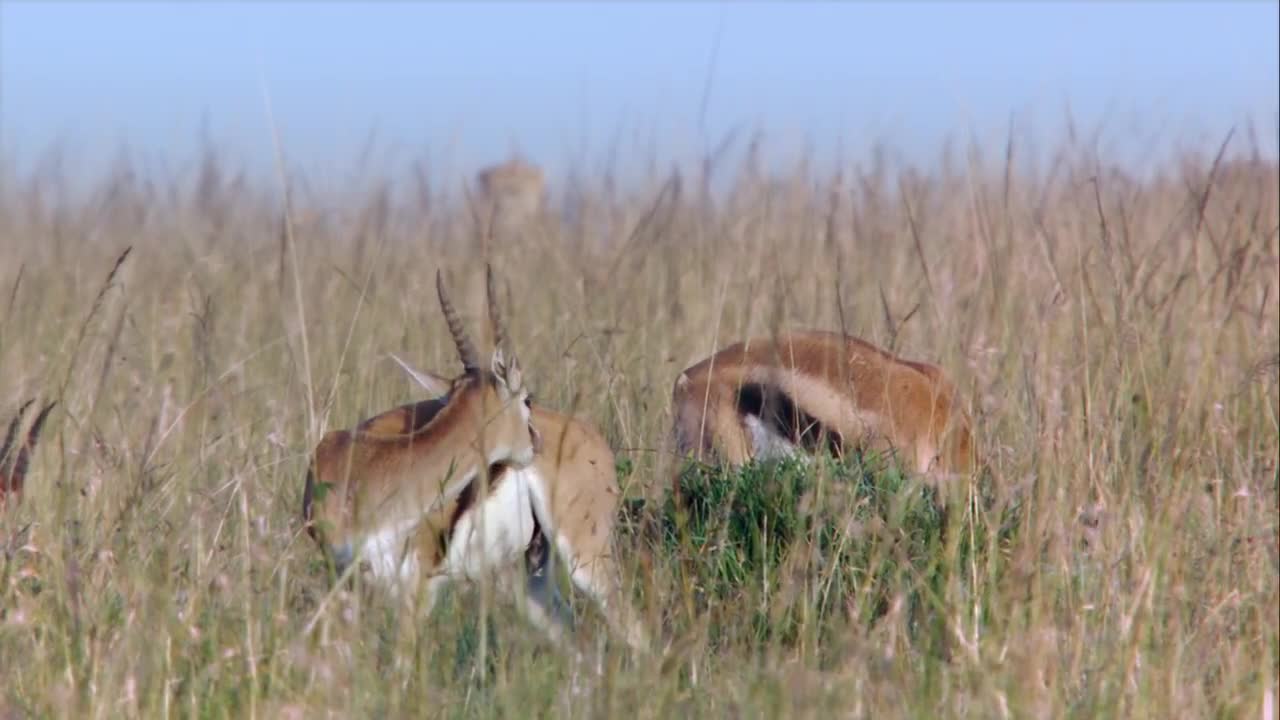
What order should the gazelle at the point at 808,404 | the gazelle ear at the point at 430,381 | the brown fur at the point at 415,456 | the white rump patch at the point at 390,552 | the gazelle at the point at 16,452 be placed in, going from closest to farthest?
1. the gazelle at the point at 16,452
2. the white rump patch at the point at 390,552
3. the brown fur at the point at 415,456
4. the gazelle ear at the point at 430,381
5. the gazelle at the point at 808,404

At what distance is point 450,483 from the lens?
12.8ft

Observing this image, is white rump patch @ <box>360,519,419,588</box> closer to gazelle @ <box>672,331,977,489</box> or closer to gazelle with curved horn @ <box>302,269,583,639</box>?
gazelle with curved horn @ <box>302,269,583,639</box>

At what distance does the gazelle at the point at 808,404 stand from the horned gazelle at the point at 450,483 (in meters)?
1.00

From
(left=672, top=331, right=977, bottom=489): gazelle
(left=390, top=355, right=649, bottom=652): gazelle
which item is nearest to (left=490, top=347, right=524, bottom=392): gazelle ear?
(left=390, top=355, right=649, bottom=652): gazelle

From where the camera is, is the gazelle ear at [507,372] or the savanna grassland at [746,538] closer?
the savanna grassland at [746,538]

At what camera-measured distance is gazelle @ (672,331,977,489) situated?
5051mm

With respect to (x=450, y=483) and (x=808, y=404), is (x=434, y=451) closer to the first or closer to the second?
(x=450, y=483)

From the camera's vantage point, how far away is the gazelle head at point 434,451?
12.8 feet

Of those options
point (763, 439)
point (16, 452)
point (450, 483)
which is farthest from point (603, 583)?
point (16, 452)

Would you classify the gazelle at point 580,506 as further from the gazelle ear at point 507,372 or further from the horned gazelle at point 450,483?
the gazelle ear at point 507,372

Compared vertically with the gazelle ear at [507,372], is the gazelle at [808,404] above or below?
below

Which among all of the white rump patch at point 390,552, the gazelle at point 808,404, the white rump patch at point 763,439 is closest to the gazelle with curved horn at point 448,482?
the white rump patch at point 390,552

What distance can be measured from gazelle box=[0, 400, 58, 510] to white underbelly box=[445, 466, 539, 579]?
962 mm

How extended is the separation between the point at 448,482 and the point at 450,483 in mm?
96
